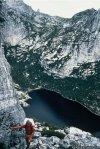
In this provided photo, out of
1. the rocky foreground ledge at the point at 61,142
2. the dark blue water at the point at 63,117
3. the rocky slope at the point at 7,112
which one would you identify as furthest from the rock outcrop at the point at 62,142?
the dark blue water at the point at 63,117

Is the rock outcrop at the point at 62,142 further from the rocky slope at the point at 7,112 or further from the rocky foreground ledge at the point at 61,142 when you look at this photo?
the rocky slope at the point at 7,112

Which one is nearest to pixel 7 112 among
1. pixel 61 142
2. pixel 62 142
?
pixel 62 142

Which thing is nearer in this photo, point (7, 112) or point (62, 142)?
point (7, 112)

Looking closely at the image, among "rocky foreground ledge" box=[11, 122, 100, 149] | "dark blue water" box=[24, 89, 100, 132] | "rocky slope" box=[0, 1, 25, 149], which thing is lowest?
"dark blue water" box=[24, 89, 100, 132]

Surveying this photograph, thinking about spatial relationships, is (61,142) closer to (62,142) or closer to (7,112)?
(62,142)

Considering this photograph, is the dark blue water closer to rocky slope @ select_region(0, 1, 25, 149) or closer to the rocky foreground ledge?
the rocky foreground ledge

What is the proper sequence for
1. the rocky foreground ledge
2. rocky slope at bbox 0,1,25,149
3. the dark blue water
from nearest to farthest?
1. rocky slope at bbox 0,1,25,149
2. the rocky foreground ledge
3. the dark blue water

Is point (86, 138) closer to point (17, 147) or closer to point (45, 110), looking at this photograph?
point (45, 110)

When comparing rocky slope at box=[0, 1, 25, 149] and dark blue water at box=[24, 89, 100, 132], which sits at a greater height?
rocky slope at box=[0, 1, 25, 149]

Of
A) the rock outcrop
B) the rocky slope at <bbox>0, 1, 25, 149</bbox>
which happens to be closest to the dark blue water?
the rock outcrop
